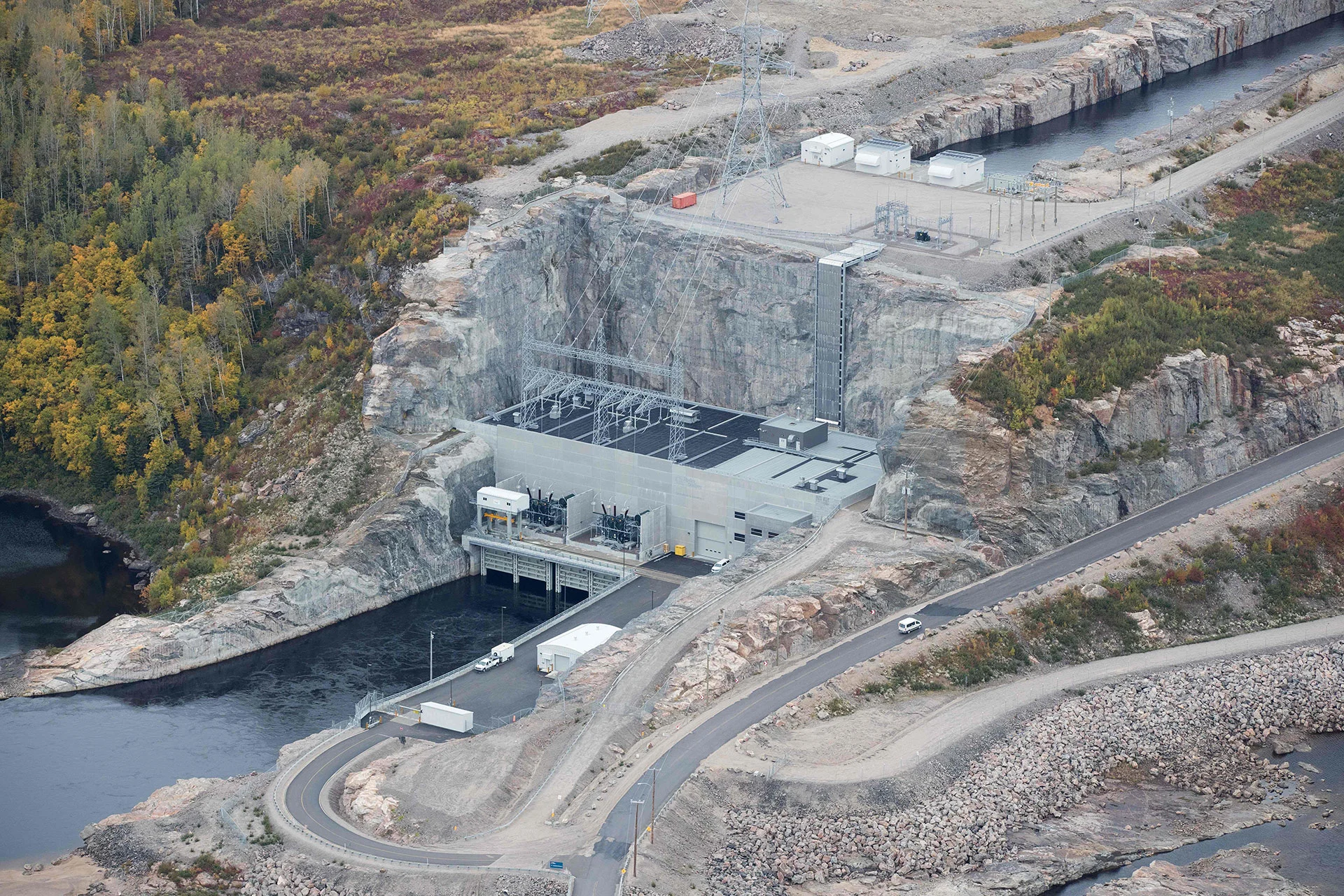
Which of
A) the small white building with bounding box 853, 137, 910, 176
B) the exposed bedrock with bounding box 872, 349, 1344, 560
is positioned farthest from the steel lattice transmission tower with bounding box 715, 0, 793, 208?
the exposed bedrock with bounding box 872, 349, 1344, 560

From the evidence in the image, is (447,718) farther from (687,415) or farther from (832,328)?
(832,328)

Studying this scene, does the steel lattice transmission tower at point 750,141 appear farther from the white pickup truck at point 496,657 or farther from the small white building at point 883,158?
the white pickup truck at point 496,657

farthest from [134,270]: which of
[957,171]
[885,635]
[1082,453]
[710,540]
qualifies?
[1082,453]

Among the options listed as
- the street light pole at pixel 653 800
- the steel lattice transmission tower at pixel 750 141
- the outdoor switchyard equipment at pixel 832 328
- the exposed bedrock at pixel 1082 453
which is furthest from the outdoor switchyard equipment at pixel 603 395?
the street light pole at pixel 653 800

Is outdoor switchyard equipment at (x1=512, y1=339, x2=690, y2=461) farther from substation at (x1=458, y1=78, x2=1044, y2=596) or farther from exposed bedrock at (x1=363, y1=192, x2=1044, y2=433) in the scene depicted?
exposed bedrock at (x1=363, y1=192, x2=1044, y2=433)

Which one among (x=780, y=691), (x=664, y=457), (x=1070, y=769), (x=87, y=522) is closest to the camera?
(x=1070, y=769)

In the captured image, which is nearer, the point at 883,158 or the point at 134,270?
the point at 134,270

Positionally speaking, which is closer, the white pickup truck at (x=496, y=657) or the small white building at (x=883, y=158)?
the white pickup truck at (x=496, y=657)
